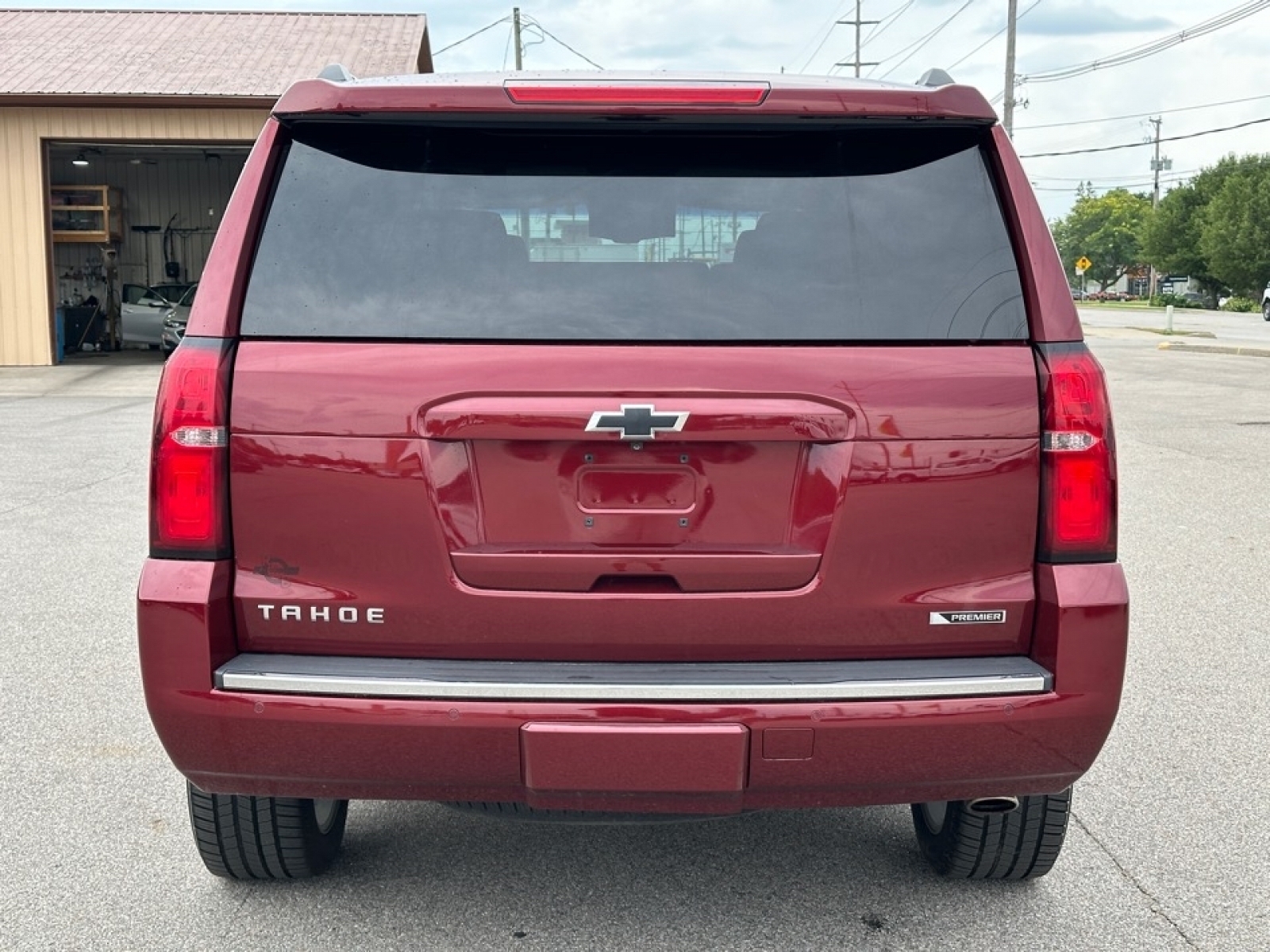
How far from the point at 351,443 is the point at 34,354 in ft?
79.9

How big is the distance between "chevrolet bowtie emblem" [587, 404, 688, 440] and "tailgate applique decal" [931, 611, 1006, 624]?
2.25 ft

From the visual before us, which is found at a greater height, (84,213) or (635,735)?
(84,213)

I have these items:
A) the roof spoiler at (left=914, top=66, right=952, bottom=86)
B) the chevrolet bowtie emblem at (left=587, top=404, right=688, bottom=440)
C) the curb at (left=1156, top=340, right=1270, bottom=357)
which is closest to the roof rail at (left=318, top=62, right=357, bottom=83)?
the roof spoiler at (left=914, top=66, right=952, bottom=86)

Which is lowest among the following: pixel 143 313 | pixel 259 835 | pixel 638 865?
pixel 638 865

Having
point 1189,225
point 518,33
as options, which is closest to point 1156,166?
point 1189,225

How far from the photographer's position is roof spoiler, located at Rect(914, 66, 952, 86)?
3008 millimetres

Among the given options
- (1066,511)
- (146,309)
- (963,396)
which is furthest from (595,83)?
(146,309)

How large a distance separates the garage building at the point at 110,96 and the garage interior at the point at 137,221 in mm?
180

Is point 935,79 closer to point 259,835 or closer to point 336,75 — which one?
point 336,75

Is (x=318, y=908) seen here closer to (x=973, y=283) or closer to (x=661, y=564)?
(x=661, y=564)

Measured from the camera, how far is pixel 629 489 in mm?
2773

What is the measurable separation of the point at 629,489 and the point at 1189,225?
9533cm

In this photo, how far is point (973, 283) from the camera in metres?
2.85

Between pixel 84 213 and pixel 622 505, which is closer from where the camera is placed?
pixel 622 505
